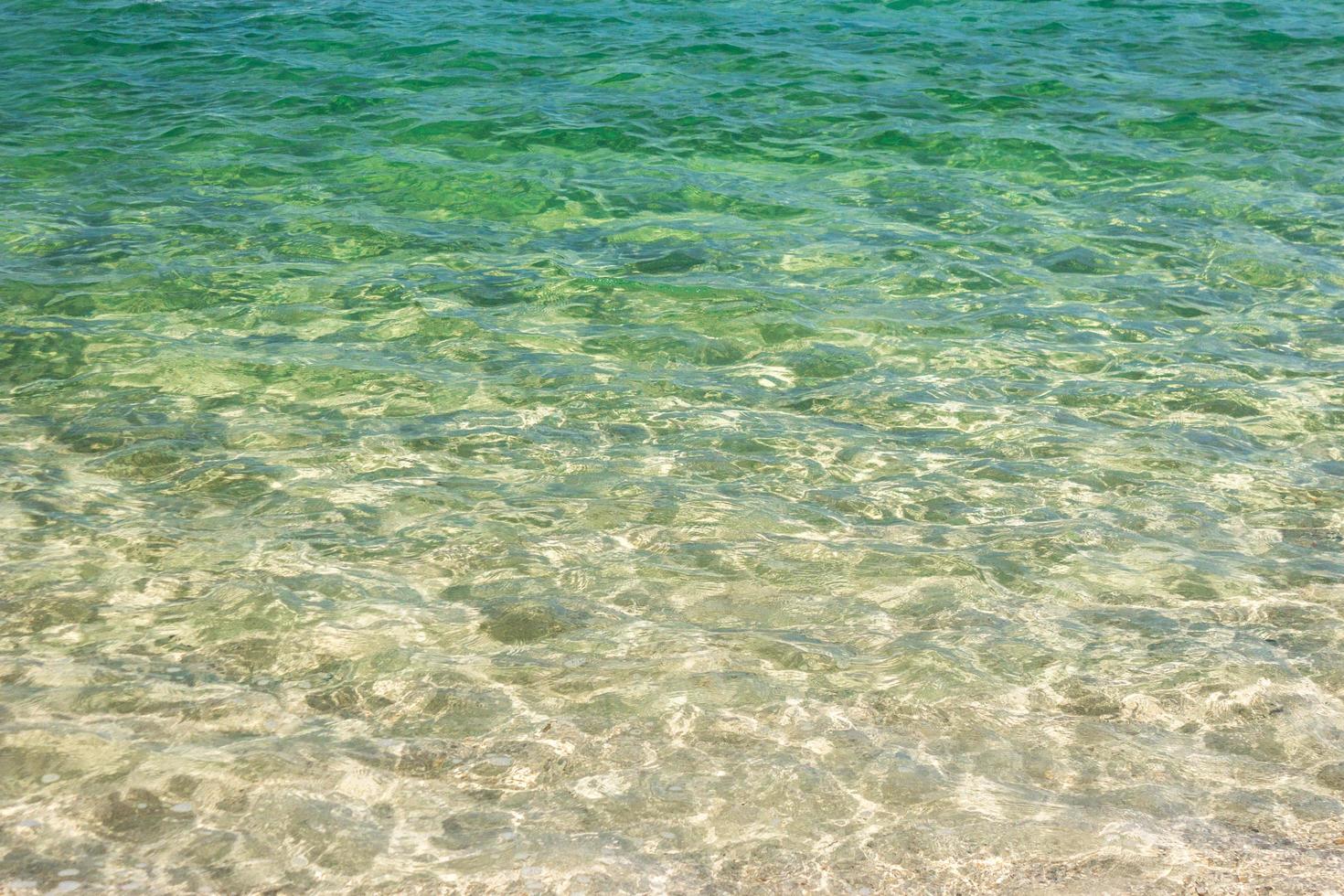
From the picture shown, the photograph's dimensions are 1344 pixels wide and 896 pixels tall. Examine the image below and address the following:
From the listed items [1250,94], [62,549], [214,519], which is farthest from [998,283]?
[1250,94]

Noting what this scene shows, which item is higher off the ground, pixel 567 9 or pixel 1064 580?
pixel 567 9

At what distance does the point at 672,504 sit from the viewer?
18.4 ft

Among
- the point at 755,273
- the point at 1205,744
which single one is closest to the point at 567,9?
the point at 755,273

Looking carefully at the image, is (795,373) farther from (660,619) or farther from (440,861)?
(440,861)

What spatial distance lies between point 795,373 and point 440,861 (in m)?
4.09

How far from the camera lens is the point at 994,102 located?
12828 millimetres

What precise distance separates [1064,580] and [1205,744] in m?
1.04

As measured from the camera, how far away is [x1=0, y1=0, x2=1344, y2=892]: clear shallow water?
12.3 ft

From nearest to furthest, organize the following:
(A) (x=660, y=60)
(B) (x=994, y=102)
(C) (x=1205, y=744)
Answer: (C) (x=1205, y=744) < (B) (x=994, y=102) < (A) (x=660, y=60)

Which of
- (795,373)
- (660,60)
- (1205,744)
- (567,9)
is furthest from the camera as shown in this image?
(567,9)

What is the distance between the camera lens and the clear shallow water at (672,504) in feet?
12.3

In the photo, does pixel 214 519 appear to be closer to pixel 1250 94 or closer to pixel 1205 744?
pixel 1205 744

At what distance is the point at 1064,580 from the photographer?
504cm

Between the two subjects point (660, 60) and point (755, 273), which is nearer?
point (755, 273)
